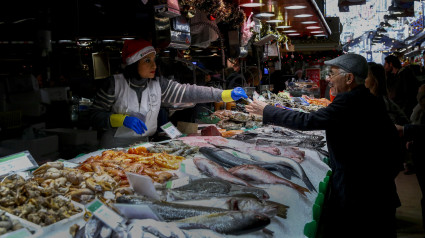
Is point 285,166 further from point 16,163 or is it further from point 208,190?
point 16,163

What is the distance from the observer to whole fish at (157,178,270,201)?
6.57 ft

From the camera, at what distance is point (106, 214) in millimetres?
1478

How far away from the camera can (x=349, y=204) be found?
9.28 feet

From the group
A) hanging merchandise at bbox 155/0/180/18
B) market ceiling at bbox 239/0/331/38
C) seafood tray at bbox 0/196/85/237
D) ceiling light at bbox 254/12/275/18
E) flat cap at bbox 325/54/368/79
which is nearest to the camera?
seafood tray at bbox 0/196/85/237

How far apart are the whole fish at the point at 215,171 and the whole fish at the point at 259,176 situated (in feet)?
0.25

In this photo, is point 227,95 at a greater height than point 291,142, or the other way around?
point 227,95

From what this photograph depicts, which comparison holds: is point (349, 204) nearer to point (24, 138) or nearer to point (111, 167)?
point (111, 167)

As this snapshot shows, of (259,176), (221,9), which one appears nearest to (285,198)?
(259,176)

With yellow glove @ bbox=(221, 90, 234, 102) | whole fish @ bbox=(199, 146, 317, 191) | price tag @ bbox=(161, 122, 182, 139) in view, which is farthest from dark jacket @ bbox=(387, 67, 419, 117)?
whole fish @ bbox=(199, 146, 317, 191)

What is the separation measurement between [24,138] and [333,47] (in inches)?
514

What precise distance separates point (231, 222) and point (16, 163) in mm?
1619

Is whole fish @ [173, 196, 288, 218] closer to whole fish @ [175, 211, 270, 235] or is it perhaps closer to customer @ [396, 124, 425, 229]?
whole fish @ [175, 211, 270, 235]

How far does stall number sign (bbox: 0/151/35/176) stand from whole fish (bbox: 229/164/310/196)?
1322mm

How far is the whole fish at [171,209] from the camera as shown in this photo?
1.67m
